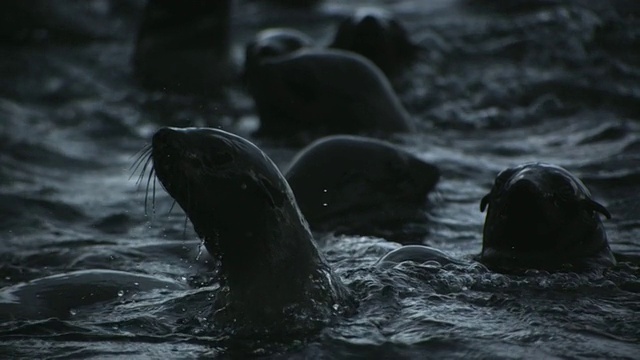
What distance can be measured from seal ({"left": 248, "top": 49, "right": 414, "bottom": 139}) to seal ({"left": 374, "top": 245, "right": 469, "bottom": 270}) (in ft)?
11.1

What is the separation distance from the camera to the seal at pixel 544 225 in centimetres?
567

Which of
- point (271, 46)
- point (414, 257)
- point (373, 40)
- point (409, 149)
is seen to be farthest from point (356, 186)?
point (373, 40)

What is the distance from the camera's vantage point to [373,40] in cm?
1170

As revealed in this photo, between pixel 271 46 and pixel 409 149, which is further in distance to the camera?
pixel 271 46

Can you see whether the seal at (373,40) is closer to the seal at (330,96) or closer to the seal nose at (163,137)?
the seal at (330,96)

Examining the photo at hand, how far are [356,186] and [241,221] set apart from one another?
2587 mm

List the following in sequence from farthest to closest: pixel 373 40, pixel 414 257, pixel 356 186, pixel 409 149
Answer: pixel 373 40, pixel 409 149, pixel 356 186, pixel 414 257

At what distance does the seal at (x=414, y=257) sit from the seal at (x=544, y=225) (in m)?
0.31

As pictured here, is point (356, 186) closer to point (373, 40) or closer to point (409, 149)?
point (409, 149)

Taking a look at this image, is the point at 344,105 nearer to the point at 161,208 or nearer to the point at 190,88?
the point at 161,208

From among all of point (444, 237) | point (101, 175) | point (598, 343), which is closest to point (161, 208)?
point (101, 175)

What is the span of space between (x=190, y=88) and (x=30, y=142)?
222 cm

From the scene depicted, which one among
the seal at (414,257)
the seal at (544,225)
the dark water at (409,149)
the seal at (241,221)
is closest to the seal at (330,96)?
the dark water at (409,149)

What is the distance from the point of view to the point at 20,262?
21.2 feet
